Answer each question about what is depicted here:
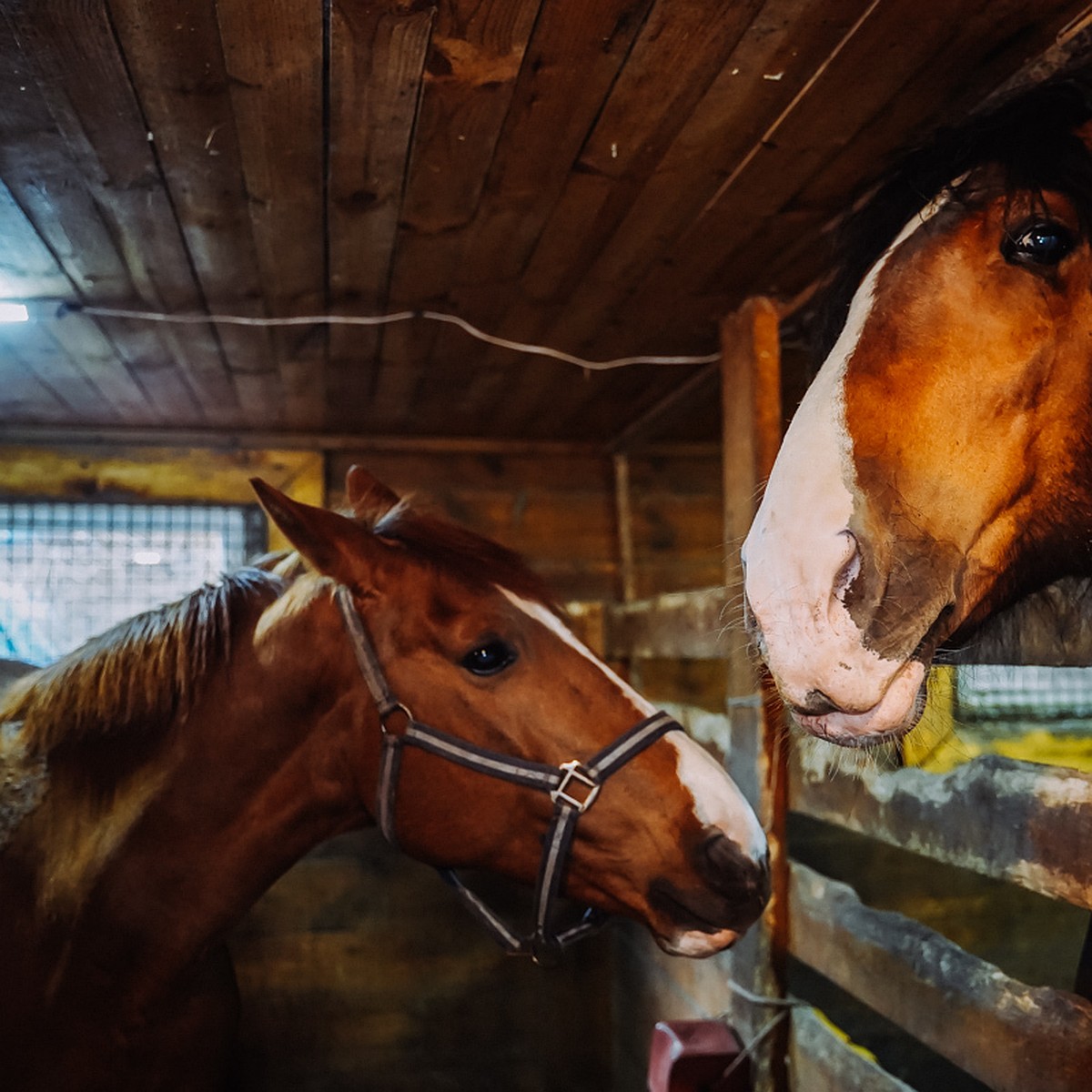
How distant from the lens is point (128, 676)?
170 centimetres

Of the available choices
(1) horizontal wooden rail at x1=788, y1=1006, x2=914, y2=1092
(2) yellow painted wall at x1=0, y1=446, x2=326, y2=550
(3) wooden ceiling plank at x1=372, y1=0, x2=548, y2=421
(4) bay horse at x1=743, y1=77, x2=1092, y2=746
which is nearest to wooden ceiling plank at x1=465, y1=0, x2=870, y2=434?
(3) wooden ceiling plank at x1=372, y1=0, x2=548, y2=421

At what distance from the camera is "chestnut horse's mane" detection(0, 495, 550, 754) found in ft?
5.51

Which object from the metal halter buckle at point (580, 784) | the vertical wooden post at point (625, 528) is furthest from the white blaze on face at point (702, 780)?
the vertical wooden post at point (625, 528)

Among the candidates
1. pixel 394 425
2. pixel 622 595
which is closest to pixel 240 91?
pixel 394 425

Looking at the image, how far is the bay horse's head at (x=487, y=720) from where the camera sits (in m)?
1.61

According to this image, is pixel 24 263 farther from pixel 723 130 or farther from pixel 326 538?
pixel 723 130

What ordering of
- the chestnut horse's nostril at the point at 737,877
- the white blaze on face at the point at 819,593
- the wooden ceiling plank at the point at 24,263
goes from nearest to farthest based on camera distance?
the white blaze on face at the point at 819,593, the chestnut horse's nostril at the point at 737,877, the wooden ceiling plank at the point at 24,263

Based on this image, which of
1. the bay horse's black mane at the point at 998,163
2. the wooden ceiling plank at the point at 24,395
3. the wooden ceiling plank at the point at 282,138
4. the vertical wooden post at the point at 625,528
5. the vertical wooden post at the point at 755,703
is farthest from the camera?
the vertical wooden post at the point at 625,528

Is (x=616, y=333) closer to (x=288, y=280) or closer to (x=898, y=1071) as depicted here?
(x=288, y=280)

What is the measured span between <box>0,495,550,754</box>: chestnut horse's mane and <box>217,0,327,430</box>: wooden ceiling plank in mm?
660

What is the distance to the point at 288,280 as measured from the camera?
221 centimetres

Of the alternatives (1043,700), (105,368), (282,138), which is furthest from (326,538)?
(1043,700)

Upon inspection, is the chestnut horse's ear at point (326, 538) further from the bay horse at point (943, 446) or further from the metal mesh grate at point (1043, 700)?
the metal mesh grate at point (1043, 700)

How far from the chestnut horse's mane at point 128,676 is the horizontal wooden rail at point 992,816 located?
1255mm
